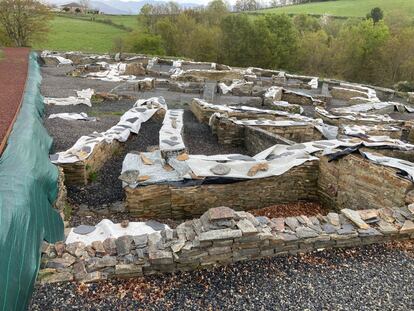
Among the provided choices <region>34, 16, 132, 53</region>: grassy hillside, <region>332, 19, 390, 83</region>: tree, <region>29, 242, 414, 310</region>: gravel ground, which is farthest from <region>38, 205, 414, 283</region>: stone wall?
<region>34, 16, 132, 53</region>: grassy hillside

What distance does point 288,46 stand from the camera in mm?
29438

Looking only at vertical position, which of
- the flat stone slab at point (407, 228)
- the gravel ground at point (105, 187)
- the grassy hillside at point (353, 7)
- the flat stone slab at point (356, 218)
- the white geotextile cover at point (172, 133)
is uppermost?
the grassy hillside at point (353, 7)

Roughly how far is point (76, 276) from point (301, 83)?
18.3 metres

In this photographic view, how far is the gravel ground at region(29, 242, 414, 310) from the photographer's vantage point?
13.0ft

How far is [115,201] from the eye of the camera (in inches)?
276

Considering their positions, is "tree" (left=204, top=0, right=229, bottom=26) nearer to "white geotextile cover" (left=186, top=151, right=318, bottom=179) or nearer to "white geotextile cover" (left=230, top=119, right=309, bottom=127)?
"white geotextile cover" (left=230, top=119, right=309, bottom=127)

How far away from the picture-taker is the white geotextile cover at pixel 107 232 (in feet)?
16.6

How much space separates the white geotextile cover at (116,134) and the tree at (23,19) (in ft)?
68.2

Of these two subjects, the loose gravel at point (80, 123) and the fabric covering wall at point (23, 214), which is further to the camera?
the loose gravel at point (80, 123)

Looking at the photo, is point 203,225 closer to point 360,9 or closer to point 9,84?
point 9,84

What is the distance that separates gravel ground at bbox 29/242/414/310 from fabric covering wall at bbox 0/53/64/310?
48cm

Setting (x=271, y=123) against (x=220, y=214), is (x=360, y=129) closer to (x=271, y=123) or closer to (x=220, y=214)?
(x=271, y=123)

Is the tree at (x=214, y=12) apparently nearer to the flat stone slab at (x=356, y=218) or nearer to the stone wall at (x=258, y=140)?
the stone wall at (x=258, y=140)

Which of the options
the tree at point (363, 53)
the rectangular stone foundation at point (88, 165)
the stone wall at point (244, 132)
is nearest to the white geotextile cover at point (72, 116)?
the rectangular stone foundation at point (88, 165)
